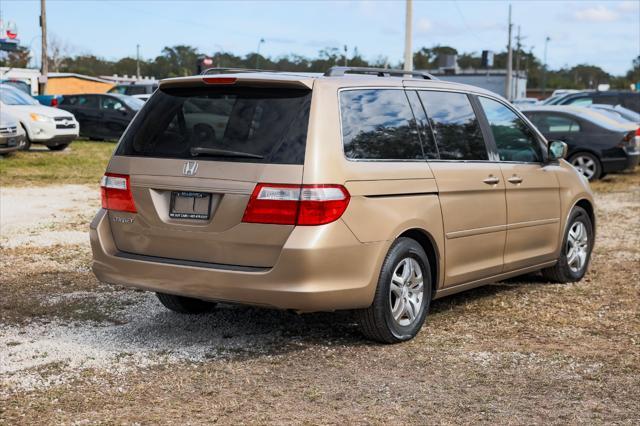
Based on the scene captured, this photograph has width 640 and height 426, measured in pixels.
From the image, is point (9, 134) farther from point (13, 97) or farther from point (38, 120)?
point (13, 97)

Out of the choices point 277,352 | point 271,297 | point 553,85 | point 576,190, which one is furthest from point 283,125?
point 553,85

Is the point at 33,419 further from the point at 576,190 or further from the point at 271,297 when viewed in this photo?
the point at 576,190

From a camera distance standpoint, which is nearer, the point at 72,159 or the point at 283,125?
the point at 283,125

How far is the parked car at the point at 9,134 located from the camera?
65.9 ft

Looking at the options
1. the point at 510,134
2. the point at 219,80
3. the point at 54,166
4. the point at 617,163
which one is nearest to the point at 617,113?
the point at 617,163

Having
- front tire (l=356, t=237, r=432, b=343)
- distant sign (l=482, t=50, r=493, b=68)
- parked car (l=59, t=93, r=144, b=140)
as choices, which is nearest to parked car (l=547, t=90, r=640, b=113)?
parked car (l=59, t=93, r=144, b=140)

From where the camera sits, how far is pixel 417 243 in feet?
20.1

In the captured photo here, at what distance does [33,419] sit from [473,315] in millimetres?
3524

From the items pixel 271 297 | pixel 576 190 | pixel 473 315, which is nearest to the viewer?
Answer: pixel 271 297

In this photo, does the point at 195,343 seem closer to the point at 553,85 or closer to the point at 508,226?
the point at 508,226

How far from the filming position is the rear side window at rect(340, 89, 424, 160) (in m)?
5.77

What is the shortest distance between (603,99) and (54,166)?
1548 centimetres

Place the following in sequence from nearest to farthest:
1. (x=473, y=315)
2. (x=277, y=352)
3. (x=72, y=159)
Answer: (x=277, y=352) < (x=473, y=315) < (x=72, y=159)

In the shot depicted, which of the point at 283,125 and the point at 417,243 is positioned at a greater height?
the point at 283,125
